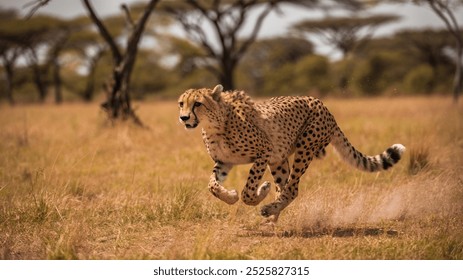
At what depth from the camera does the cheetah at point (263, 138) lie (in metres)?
3.62

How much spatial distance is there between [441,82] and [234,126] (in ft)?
72.3

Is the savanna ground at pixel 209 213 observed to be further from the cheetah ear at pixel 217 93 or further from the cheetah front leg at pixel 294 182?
the cheetah ear at pixel 217 93

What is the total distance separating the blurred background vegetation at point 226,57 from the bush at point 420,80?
39mm

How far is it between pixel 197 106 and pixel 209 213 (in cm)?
92

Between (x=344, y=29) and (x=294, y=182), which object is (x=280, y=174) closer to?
(x=294, y=182)

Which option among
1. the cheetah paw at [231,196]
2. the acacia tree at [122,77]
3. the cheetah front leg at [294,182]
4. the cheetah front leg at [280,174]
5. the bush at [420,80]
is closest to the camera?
the cheetah paw at [231,196]

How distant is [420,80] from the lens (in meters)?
23.8

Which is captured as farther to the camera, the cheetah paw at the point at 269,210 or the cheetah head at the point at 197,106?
the cheetah paw at the point at 269,210

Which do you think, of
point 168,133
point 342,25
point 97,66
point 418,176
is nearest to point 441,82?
point 342,25

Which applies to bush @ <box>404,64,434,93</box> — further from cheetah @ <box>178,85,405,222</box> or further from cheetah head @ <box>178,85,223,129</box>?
cheetah head @ <box>178,85,223,129</box>

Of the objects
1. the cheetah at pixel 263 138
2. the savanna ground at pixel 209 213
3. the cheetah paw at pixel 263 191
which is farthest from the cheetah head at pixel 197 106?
the savanna ground at pixel 209 213

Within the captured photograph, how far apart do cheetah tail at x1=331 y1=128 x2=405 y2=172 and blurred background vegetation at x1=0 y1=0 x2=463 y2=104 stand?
12.1 meters

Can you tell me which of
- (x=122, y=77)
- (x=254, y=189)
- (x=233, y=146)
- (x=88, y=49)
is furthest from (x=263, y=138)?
(x=88, y=49)

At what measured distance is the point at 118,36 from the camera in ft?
82.7
